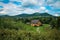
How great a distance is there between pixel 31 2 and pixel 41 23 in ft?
1.68

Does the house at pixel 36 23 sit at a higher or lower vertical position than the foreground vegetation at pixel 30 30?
higher

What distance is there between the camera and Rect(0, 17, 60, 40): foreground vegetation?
279 centimetres

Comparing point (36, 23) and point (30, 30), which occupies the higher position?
point (36, 23)

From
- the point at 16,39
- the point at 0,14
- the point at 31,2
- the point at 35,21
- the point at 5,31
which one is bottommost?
the point at 16,39

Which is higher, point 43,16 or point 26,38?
point 43,16

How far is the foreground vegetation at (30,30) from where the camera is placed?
279cm

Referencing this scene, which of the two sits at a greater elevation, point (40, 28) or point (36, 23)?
point (36, 23)

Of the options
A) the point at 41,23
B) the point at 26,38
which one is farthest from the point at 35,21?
the point at 26,38

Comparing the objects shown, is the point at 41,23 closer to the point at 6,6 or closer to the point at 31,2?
the point at 31,2

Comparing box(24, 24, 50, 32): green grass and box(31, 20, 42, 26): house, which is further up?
box(31, 20, 42, 26): house

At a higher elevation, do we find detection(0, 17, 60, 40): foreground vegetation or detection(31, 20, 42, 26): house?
detection(31, 20, 42, 26): house

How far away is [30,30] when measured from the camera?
2.82 m

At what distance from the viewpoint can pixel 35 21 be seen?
2.86m

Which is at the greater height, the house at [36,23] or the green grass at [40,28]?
the house at [36,23]
